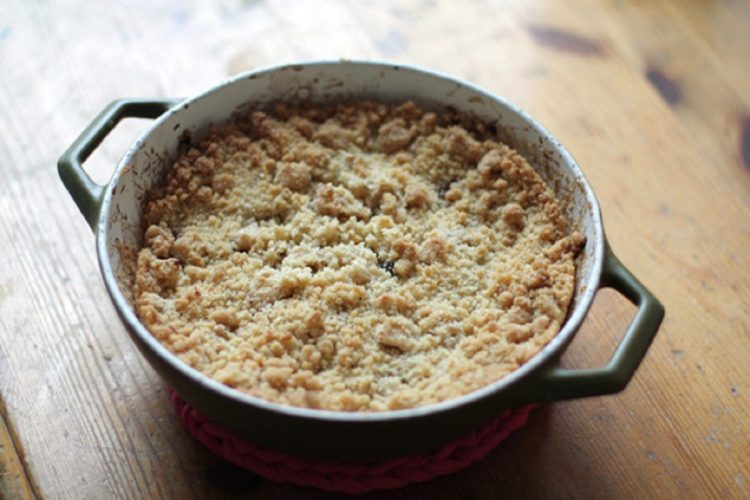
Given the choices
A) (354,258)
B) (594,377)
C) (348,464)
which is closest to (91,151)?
(354,258)

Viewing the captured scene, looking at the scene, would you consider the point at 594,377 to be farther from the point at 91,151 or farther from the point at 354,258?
the point at 91,151

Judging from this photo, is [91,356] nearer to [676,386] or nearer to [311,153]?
[311,153]

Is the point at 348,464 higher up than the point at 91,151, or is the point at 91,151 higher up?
the point at 91,151

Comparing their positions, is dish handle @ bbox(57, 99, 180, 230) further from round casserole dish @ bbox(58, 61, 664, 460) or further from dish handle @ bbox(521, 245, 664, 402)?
dish handle @ bbox(521, 245, 664, 402)

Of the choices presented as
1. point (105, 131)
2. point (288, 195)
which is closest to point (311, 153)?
point (288, 195)

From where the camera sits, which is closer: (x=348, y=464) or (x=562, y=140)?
(x=348, y=464)

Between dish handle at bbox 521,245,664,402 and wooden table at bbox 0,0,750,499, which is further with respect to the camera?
wooden table at bbox 0,0,750,499

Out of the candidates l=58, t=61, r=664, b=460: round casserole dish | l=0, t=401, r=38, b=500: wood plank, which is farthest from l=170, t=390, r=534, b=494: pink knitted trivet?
l=0, t=401, r=38, b=500: wood plank
